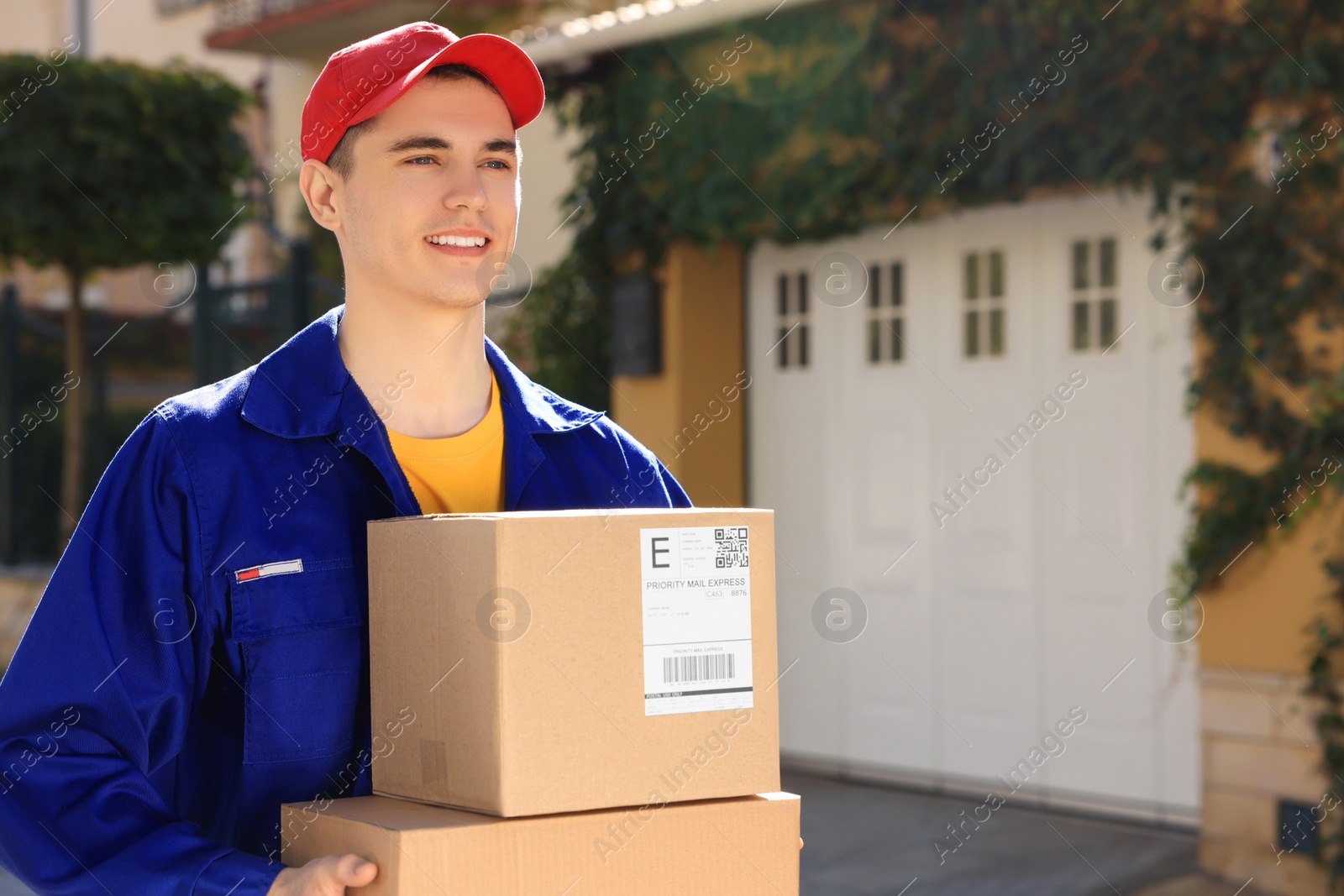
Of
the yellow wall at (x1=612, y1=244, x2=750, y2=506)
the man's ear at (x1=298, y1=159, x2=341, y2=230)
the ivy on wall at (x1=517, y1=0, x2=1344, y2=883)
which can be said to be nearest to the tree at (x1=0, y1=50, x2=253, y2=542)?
the ivy on wall at (x1=517, y1=0, x2=1344, y2=883)

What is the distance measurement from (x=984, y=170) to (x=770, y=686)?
398cm

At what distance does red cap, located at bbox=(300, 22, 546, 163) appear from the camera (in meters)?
1.93

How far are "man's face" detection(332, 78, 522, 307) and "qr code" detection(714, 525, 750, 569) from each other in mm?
529

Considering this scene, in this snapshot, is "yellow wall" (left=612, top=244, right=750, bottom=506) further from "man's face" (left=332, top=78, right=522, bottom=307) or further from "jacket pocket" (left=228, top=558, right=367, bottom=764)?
"jacket pocket" (left=228, top=558, right=367, bottom=764)

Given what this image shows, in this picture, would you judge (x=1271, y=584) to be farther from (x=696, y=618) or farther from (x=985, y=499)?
(x=696, y=618)

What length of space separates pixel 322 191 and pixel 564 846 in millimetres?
997

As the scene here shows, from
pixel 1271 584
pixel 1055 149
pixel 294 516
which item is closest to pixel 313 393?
pixel 294 516

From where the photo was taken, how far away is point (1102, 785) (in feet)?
17.8

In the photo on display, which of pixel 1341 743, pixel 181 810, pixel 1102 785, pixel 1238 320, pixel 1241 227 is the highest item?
pixel 1241 227

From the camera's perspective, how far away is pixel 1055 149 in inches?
205

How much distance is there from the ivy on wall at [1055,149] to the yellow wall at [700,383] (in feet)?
0.67

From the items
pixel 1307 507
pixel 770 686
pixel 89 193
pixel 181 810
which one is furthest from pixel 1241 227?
pixel 89 193

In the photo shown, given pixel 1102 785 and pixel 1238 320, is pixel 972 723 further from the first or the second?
pixel 1238 320

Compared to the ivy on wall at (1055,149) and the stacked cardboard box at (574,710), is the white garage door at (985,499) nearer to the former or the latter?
the ivy on wall at (1055,149)
